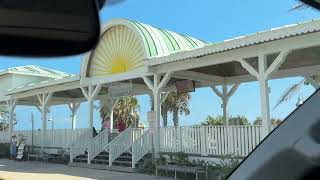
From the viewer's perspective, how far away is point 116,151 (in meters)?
19.2

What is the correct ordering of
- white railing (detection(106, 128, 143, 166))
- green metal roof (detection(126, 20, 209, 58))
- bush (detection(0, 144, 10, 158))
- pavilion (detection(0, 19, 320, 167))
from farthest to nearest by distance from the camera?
1. bush (detection(0, 144, 10, 158))
2. white railing (detection(106, 128, 143, 166))
3. green metal roof (detection(126, 20, 209, 58))
4. pavilion (detection(0, 19, 320, 167))

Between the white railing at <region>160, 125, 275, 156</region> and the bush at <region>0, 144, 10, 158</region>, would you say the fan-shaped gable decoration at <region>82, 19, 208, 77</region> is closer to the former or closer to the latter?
the white railing at <region>160, 125, 275, 156</region>

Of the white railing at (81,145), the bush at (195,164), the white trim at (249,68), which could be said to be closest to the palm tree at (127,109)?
the white railing at (81,145)

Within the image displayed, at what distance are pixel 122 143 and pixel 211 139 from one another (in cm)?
456

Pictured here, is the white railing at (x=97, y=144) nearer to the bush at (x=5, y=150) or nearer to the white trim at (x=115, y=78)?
the white trim at (x=115, y=78)

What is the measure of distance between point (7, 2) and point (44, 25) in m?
0.14

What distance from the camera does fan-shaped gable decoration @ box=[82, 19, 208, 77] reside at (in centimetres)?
1812

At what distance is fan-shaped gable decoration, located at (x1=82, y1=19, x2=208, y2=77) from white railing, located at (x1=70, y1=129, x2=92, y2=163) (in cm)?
254

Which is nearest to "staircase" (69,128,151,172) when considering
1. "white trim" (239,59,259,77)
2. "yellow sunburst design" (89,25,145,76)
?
"yellow sunburst design" (89,25,145,76)

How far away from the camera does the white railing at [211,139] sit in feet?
47.1

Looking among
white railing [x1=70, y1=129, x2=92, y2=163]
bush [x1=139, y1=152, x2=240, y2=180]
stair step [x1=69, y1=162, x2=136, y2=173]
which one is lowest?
stair step [x1=69, y1=162, x2=136, y2=173]

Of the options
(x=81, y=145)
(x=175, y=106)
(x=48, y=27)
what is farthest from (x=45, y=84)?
(x=48, y=27)

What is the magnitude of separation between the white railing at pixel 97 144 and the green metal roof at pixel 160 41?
4355mm

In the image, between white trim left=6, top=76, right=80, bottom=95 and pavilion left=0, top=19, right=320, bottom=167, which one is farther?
white trim left=6, top=76, right=80, bottom=95
